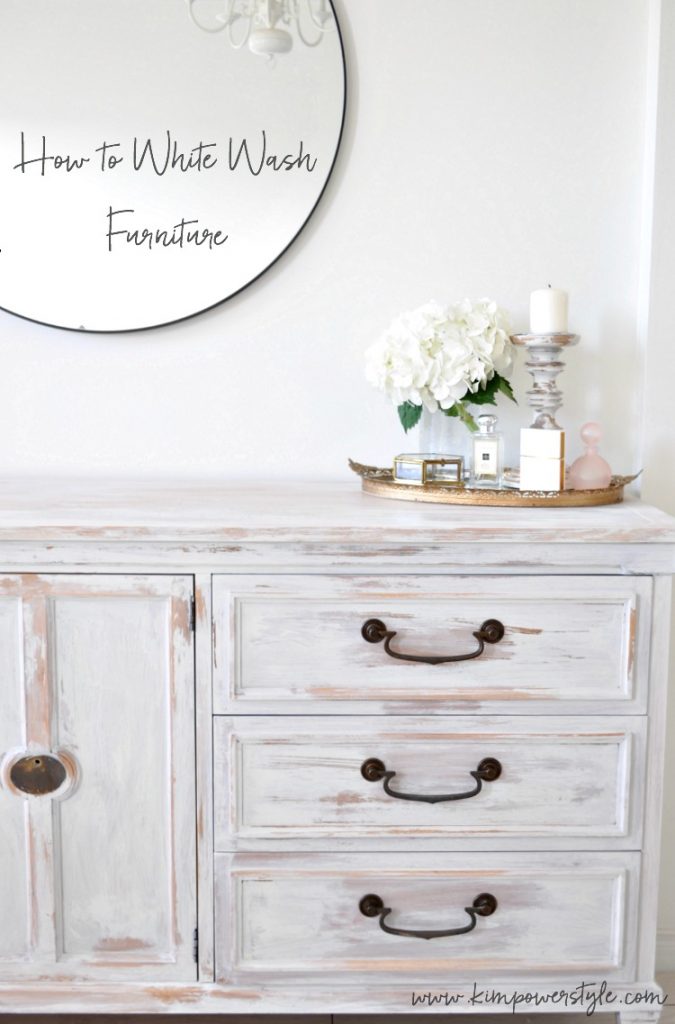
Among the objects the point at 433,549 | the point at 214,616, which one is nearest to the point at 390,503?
the point at 433,549

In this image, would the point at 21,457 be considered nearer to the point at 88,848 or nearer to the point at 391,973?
the point at 88,848

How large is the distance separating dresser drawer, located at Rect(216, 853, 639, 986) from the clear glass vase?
0.70m

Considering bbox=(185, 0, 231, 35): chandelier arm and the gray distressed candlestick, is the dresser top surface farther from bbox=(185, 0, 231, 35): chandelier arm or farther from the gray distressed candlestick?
bbox=(185, 0, 231, 35): chandelier arm

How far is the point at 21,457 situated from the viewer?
1.74m

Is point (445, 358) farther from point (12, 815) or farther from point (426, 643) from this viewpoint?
point (12, 815)

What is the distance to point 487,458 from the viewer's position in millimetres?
1541

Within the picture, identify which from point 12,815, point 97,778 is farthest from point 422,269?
point 12,815

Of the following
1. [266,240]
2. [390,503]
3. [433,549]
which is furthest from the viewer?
[266,240]

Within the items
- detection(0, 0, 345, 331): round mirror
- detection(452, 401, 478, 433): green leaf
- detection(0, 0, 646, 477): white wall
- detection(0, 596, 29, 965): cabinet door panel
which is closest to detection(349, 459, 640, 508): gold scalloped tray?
detection(452, 401, 478, 433): green leaf

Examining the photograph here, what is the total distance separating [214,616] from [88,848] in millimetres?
402

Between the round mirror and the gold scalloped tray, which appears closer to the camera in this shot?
the gold scalloped tray

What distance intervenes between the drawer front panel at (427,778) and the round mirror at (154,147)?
2.78ft

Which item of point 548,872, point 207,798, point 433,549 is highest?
point 433,549

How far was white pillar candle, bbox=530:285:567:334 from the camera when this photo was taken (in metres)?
1.51
